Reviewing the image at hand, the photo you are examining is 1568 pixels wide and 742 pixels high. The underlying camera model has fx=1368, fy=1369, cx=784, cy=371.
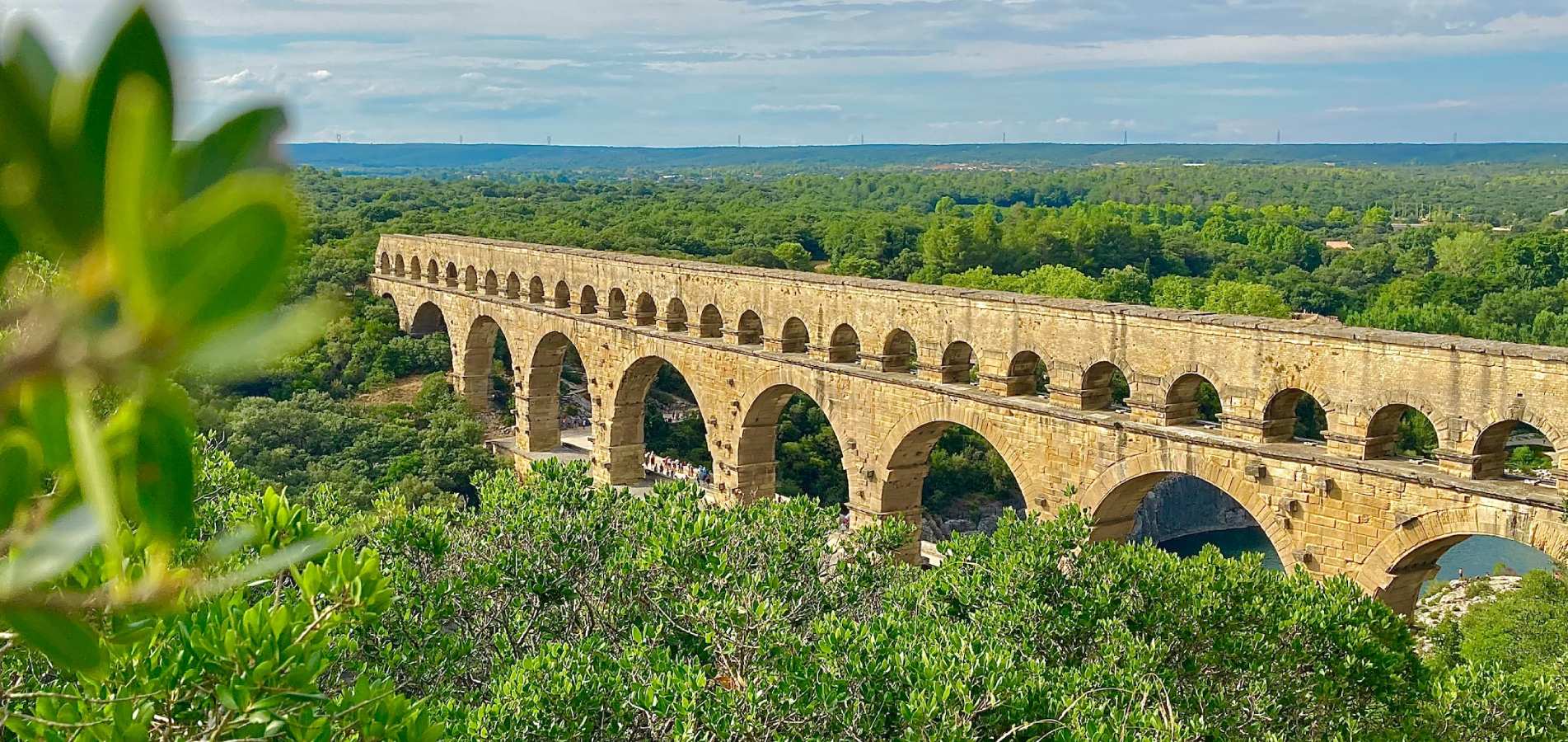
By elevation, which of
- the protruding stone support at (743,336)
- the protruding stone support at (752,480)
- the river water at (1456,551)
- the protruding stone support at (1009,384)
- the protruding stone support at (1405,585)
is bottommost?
the river water at (1456,551)

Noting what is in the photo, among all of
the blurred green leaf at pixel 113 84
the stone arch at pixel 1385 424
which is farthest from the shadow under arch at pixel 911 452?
the blurred green leaf at pixel 113 84

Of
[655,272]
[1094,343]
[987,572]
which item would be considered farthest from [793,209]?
[987,572]

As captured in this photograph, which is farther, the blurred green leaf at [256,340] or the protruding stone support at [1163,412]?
the protruding stone support at [1163,412]

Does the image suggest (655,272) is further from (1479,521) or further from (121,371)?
(121,371)

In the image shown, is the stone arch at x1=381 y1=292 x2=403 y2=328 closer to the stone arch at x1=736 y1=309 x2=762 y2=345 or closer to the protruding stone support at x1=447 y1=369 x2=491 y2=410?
the protruding stone support at x1=447 y1=369 x2=491 y2=410

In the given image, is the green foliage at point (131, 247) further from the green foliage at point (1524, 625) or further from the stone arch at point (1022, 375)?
the green foliage at point (1524, 625)

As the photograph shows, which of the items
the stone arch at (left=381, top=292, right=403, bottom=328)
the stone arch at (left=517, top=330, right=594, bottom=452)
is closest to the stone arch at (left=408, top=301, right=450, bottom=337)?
the stone arch at (left=381, top=292, right=403, bottom=328)

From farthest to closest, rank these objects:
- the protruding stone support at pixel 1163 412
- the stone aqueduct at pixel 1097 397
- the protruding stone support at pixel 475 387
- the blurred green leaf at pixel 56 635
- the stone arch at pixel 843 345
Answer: the protruding stone support at pixel 475 387 < the stone arch at pixel 843 345 < the protruding stone support at pixel 1163 412 < the stone aqueduct at pixel 1097 397 < the blurred green leaf at pixel 56 635

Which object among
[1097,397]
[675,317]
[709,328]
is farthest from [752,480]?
[1097,397]
